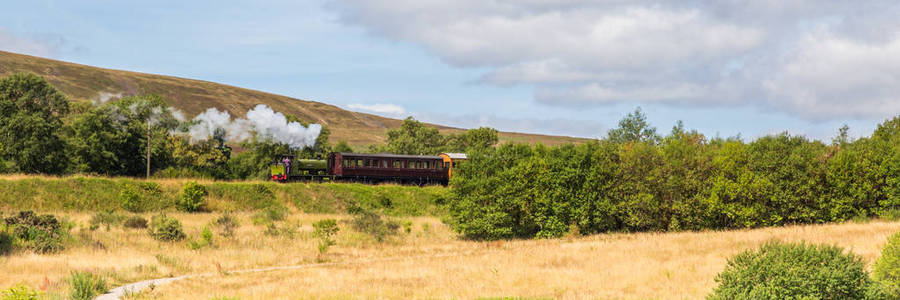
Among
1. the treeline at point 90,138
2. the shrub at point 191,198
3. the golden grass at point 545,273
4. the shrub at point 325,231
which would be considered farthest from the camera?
the treeline at point 90,138

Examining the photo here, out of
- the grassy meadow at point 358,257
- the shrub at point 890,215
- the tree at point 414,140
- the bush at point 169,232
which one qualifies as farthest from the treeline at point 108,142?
the shrub at point 890,215

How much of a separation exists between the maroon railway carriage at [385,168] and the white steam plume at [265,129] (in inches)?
589

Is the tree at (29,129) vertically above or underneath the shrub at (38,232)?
above

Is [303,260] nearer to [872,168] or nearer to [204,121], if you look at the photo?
[872,168]

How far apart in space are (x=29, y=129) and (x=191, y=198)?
21650 millimetres

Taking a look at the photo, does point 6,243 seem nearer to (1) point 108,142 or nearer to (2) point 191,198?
(2) point 191,198

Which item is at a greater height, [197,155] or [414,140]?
[414,140]

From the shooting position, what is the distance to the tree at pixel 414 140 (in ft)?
295

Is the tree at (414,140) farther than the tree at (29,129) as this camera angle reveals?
Yes

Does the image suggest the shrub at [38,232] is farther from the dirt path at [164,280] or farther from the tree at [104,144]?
the tree at [104,144]

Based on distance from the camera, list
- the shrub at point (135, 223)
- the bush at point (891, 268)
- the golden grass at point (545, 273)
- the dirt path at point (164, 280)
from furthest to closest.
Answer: the shrub at point (135, 223) < the dirt path at point (164, 280) < the golden grass at point (545, 273) < the bush at point (891, 268)

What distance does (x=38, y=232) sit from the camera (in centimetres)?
2839

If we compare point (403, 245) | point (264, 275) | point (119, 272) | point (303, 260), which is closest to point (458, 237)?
point (403, 245)

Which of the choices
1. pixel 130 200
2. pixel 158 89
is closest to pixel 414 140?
pixel 130 200
